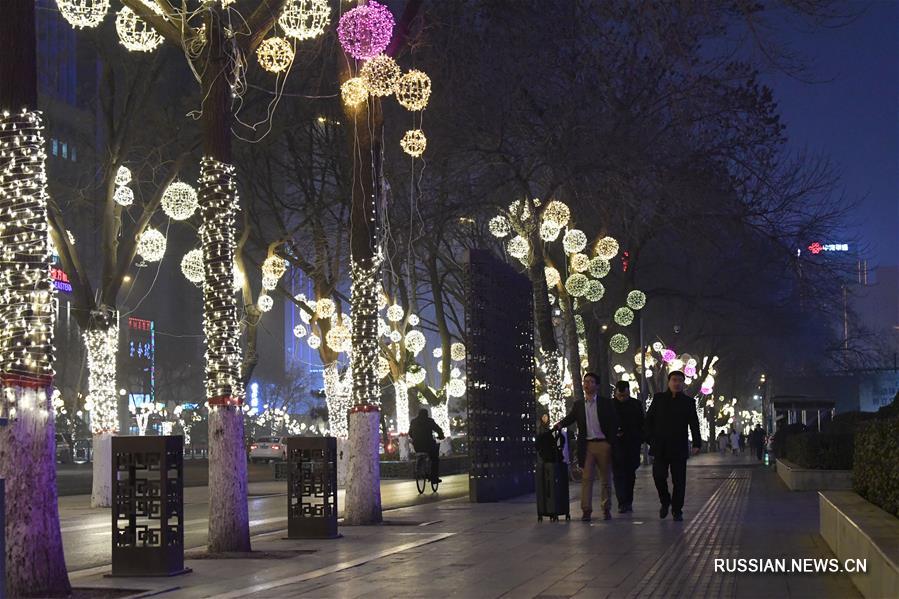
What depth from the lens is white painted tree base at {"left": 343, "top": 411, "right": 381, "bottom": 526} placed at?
19281 mm

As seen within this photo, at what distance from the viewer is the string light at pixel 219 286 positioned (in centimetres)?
1532

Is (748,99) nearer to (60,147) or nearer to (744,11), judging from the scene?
(744,11)

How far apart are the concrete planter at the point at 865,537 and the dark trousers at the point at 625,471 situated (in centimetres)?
577

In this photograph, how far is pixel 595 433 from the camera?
19250mm

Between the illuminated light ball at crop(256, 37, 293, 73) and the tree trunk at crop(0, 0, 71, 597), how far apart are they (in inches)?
249

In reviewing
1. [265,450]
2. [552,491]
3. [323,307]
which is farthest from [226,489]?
[265,450]

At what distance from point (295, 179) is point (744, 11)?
21336 mm

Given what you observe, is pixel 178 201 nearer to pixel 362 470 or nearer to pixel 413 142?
pixel 413 142

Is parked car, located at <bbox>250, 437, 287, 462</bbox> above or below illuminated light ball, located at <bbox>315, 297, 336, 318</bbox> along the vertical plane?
below

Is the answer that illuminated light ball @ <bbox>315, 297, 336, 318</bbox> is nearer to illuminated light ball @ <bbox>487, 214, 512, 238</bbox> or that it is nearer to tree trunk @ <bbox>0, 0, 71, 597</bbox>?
illuminated light ball @ <bbox>487, 214, 512, 238</bbox>

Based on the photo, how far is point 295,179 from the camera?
1512 inches

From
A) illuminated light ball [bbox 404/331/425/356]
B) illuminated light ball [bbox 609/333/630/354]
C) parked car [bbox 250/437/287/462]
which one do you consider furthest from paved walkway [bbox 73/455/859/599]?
parked car [bbox 250/437/287/462]

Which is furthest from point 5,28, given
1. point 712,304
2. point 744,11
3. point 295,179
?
point 712,304

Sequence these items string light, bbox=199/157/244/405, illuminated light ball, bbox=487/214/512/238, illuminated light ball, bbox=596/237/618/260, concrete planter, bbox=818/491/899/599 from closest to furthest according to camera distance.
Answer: concrete planter, bbox=818/491/899/599, string light, bbox=199/157/244/405, illuminated light ball, bbox=487/214/512/238, illuminated light ball, bbox=596/237/618/260
